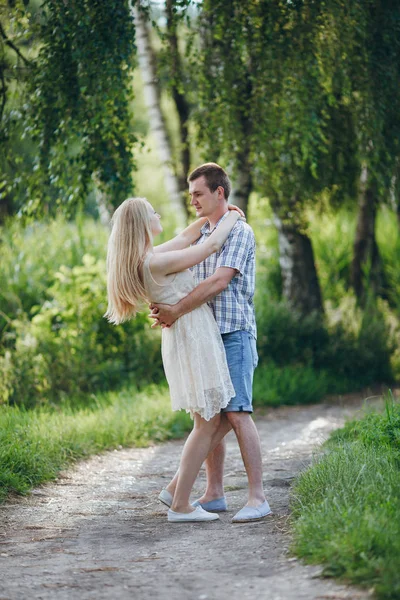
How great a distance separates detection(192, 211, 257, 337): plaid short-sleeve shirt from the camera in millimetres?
5254

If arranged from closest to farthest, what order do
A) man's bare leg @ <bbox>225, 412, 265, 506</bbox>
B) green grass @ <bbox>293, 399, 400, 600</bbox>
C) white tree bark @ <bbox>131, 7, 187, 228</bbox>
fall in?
green grass @ <bbox>293, 399, 400, 600</bbox> < man's bare leg @ <bbox>225, 412, 265, 506</bbox> < white tree bark @ <bbox>131, 7, 187, 228</bbox>

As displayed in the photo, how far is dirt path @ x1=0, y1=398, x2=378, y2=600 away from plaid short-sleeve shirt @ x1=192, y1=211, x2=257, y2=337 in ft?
4.05

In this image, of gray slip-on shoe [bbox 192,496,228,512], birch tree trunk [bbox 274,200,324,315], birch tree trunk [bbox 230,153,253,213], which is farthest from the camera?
birch tree trunk [bbox 274,200,324,315]

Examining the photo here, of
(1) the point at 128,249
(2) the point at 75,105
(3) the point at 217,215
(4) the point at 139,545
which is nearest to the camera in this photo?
(4) the point at 139,545

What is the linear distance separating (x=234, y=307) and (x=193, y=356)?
1.36 feet

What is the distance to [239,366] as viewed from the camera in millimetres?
→ 5293

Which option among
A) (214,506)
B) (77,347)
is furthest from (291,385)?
(214,506)

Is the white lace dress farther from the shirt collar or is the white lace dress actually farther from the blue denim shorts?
the shirt collar

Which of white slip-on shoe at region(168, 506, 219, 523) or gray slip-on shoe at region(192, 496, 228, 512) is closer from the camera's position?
white slip-on shoe at region(168, 506, 219, 523)

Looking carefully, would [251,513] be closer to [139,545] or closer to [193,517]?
[193,517]

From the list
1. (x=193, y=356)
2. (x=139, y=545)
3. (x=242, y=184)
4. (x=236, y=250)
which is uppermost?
(x=242, y=184)

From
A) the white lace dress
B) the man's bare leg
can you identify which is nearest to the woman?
the white lace dress

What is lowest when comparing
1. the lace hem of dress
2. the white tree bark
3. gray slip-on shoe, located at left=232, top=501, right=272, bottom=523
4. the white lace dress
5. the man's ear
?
gray slip-on shoe, located at left=232, top=501, right=272, bottom=523

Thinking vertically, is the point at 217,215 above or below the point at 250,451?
above
